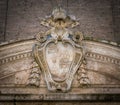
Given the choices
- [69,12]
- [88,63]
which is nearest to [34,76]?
[88,63]

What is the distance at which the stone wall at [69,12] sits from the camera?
11.3 meters

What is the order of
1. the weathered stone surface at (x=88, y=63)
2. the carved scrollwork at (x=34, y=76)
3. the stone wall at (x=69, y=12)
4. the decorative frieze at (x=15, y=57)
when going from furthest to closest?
the stone wall at (x=69, y=12) < the decorative frieze at (x=15, y=57) < the weathered stone surface at (x=88, y=63) < the carved scrollwork at (x=34, y=76)

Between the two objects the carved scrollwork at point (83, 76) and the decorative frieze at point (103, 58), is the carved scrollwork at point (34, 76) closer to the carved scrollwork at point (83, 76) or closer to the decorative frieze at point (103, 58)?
the carved scrollwork at point (83, 76)

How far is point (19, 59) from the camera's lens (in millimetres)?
9500

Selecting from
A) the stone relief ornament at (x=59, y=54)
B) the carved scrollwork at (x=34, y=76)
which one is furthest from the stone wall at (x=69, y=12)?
the carved scrollwork at (x=34, y=76)

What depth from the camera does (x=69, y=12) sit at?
1161cm

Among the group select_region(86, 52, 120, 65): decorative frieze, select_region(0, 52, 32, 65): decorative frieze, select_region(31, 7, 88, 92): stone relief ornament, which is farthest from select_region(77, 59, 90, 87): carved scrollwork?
select_region(0, 52, 32, 65): decorative frieze

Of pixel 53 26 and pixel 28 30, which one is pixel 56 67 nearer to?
pixel 53 26

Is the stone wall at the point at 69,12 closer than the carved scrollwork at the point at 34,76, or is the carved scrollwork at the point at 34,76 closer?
the carved scrollwork at the point at 34,76

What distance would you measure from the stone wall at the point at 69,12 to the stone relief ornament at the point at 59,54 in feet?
5.82

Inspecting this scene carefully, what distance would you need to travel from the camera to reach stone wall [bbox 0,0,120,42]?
36.9 feet

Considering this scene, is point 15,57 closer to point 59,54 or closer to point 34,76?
point 34,76

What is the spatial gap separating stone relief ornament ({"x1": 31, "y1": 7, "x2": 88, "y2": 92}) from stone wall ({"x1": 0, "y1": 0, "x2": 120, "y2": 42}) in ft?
5.82

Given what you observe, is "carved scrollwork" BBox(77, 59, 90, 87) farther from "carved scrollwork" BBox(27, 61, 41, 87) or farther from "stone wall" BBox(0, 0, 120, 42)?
"stone wall" BBox(0, 0, 120, 42)
